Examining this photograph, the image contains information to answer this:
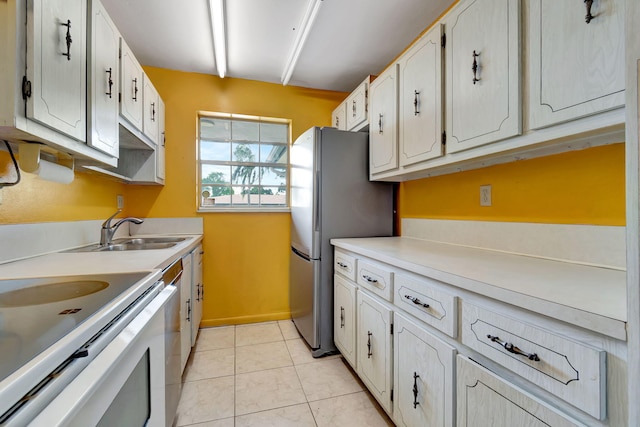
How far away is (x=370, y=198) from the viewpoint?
7.49 feet

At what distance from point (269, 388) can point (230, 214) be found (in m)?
1.62

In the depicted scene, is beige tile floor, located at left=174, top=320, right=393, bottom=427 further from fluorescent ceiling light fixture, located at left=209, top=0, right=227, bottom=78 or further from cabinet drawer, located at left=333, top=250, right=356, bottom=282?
fluorescent ceiling light fixture, located at left=209, top=0, right=227, bottom=78

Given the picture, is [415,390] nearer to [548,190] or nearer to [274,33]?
[548,190]

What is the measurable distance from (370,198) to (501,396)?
5.32 ft

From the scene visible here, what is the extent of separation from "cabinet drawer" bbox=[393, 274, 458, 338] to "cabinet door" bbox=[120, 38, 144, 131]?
1.80m

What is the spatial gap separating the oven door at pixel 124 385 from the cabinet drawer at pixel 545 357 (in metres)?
1.00

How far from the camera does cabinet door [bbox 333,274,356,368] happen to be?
1.81 metres

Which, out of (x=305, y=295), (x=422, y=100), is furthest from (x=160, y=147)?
(x=422, y=100)

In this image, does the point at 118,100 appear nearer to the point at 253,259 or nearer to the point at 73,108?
the point at 73,108

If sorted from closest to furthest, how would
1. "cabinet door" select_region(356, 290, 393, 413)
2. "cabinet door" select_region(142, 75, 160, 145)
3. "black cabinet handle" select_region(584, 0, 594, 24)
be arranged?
"black cabinet handle" select_region(584, 0, 594, 24)
"cabinet door" select_region(356, 290, 393, 413)
"cabinet door" select_region(142, 75, 160, 145)

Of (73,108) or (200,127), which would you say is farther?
(200,127)

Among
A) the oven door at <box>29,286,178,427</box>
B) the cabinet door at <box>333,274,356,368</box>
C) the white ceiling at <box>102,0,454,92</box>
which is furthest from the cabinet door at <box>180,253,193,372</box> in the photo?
the white ceiling at <box>102,0,454,92</box>

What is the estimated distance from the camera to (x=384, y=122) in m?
2.01

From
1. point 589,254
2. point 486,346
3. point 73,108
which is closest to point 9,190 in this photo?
point 73,108
